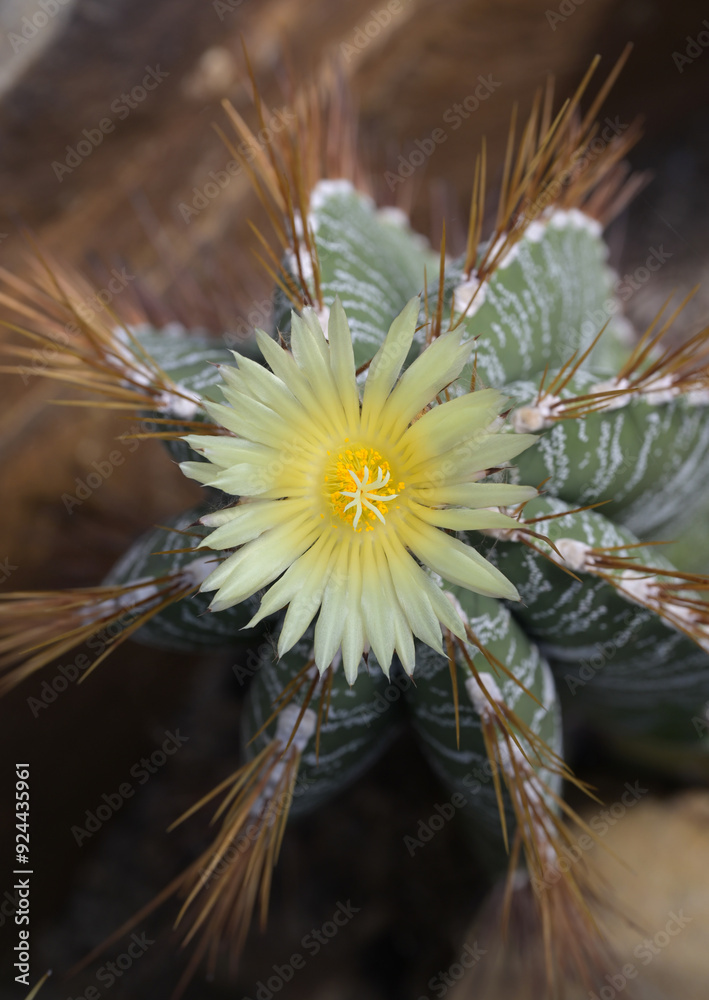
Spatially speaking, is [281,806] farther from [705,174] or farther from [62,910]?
[705,174]

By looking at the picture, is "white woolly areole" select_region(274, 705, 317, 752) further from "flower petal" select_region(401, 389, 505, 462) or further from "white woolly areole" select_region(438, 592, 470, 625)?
"flower petal" select_region(401, 389, 505, 462)

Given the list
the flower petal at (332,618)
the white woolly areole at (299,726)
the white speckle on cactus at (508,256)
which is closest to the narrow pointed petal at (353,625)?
the flower petal at (332,618)

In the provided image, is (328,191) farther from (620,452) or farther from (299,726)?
(299,726)

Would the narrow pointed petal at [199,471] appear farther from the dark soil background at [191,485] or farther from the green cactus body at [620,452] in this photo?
the dark soil background at [191,485]

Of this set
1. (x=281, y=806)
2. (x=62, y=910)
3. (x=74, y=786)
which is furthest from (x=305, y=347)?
(x=62, y=910)

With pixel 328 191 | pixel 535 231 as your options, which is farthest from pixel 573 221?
pixel 328 191

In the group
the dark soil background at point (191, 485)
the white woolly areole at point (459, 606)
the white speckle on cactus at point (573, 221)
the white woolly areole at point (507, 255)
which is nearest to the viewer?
the white woolly areole at point (459, 606)

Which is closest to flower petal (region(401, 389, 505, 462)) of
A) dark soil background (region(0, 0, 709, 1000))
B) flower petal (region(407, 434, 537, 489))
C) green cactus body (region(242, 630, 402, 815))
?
flower petal (region(407, 434, 537, 489))
